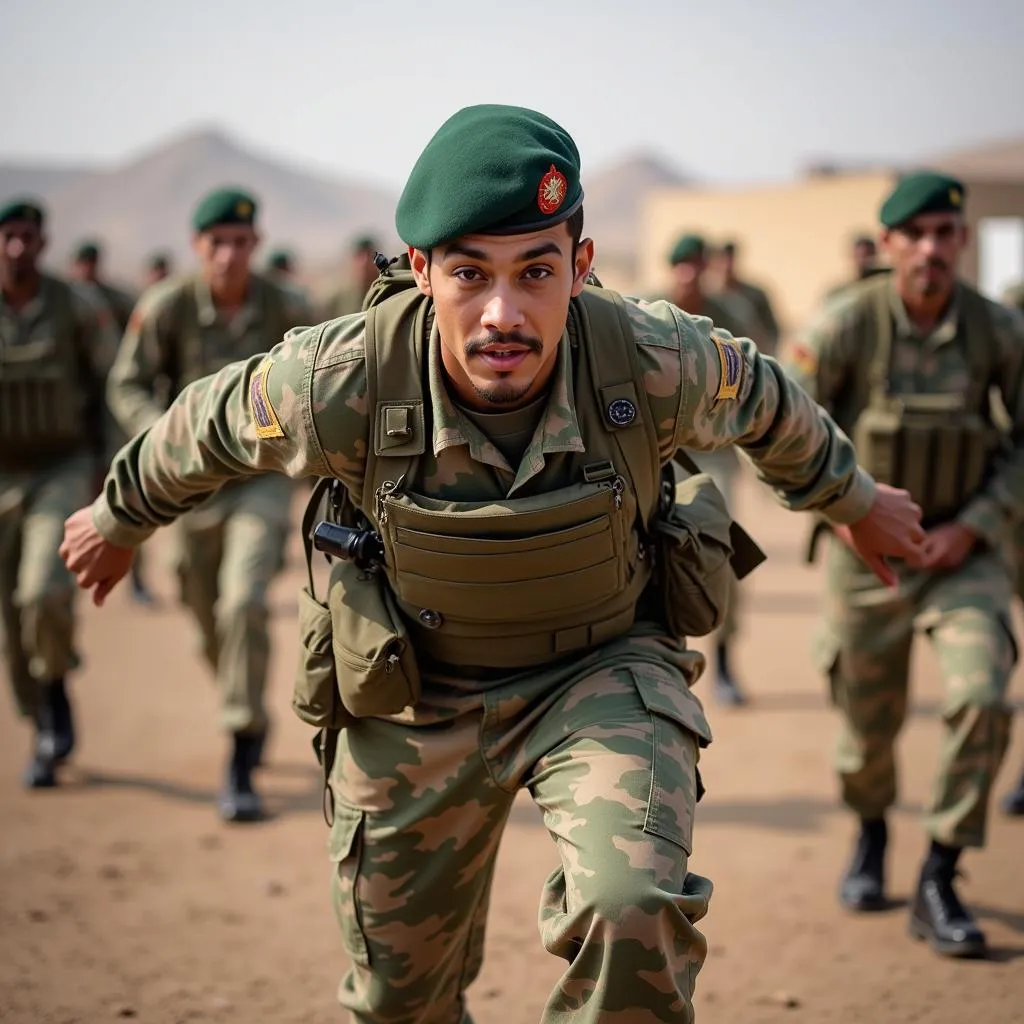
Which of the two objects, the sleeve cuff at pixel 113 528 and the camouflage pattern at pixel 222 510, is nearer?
the sleeve cuff at pixel 113 528

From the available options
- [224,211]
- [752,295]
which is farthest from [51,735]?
[752,295]

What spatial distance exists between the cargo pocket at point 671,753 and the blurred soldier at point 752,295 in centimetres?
793

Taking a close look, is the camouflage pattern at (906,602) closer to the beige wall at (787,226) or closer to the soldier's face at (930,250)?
the soldier's face at (930,250)

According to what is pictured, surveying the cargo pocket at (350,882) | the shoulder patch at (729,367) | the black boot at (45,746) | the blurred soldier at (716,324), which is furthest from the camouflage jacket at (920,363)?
the black boot at (45,746)

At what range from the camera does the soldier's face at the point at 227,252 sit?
603 cm

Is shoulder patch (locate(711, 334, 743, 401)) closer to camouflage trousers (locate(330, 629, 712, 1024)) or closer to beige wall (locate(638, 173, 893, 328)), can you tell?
camouflage trousers (locate(330, 629, 712, 1024))

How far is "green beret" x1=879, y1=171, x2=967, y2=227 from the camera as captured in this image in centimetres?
454

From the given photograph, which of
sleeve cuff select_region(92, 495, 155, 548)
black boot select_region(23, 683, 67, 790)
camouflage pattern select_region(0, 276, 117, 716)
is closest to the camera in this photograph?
sleeve cuff select_region(92, 495, 155, 548)

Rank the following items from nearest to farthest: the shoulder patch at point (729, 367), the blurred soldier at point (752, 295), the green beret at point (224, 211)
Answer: the shoulder patch at point (729, 367) < the green beret at point (224, 211) < the blurred soldier at point (752, 295)

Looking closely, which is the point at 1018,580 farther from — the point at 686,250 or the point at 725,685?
the point at 686,250

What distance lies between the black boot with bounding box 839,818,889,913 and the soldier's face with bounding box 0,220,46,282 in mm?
4364

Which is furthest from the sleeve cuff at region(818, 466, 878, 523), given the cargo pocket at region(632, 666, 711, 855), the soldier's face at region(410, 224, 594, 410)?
the soldier's face at region(410, 224, 594, 410)

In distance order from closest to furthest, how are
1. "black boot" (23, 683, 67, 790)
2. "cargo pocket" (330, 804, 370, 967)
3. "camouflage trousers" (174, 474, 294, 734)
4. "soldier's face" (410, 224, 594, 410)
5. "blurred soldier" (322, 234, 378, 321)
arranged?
"soldier's face" (410, 224, 594, 410) < "cargo pocket" (330, 804, 370, 967) < "camouflage trousers" (174, 474, 294, 734) < "black boot" (23, 683, 67, 790) < "blurred soldier" (322, 234, 378, 321)

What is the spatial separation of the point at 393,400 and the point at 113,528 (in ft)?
2.81
